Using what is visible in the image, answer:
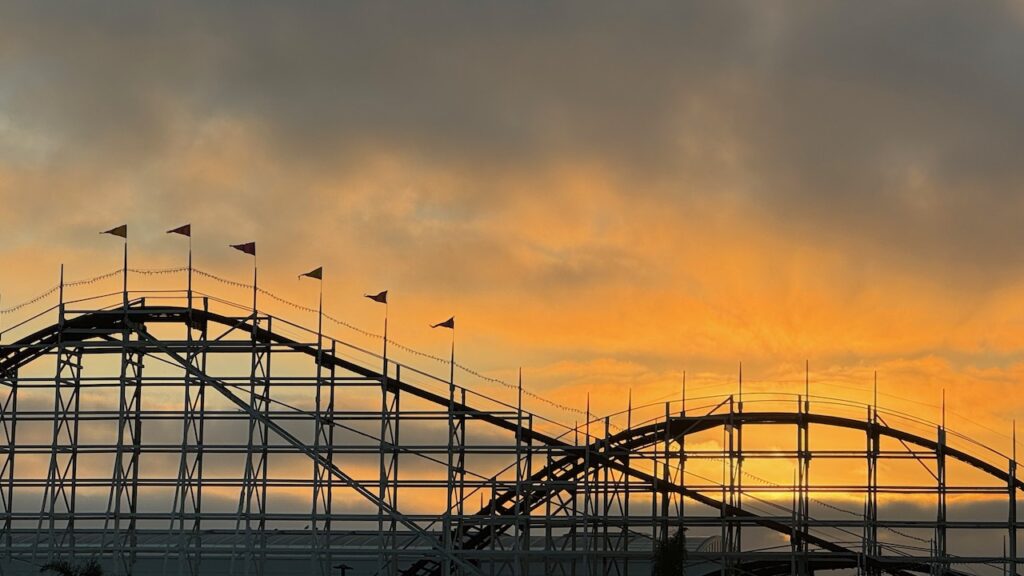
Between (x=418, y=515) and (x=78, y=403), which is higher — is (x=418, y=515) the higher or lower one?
the lower one

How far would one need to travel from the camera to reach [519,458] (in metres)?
47.0

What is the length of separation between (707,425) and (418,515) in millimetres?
8359

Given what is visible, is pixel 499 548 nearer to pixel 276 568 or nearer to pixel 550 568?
Result: pixel 550 568

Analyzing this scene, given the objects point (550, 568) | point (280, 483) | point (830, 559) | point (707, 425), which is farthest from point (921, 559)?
point (280, 483)

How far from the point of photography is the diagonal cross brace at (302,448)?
152 feet

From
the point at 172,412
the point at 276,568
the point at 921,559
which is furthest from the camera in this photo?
the point at 276,568

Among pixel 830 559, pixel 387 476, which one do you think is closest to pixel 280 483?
pixel 387 476

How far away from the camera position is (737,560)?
46625mm

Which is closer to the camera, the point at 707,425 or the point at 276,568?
the point at 707,425

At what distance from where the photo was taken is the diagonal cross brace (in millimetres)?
46406

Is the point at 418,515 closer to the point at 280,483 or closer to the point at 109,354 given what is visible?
the point at 280,483

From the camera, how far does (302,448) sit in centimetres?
4741

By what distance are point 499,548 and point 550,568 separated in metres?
3.82

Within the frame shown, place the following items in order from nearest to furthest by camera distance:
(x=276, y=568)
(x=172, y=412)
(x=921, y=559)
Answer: (x=921, y=559), (x=172, y=412), (x=276, y=568)
